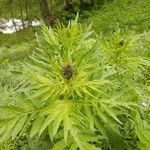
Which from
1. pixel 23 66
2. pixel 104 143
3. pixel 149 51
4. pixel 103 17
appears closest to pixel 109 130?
pixel 104 143

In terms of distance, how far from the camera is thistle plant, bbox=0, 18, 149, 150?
3.42m

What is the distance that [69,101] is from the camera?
11.4 ft

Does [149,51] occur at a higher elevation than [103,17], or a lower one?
higher

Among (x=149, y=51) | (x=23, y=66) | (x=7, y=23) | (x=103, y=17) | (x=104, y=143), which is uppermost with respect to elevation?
(x=23, y=66)

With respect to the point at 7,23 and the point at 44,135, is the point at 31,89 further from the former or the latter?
the point at 7,23

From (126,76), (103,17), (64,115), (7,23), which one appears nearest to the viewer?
(64,115)

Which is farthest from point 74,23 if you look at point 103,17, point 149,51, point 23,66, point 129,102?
point 103,17

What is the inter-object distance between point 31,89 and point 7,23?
164 feet

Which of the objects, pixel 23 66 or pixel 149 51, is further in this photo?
pixel 149 51

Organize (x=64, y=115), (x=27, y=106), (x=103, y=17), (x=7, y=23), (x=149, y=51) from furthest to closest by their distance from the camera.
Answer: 1. (x=7, y=23)
2. (x=103, y=17)
3. (x=149, y=51)
4. (x=27, y=106)
5. (x=64, y=115)

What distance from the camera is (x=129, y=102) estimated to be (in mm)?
3537

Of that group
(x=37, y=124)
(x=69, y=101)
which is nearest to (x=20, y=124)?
(x=37, y=124)

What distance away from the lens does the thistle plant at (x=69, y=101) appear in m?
3.42

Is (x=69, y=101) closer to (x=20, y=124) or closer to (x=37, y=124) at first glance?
(x=37, y=124)
